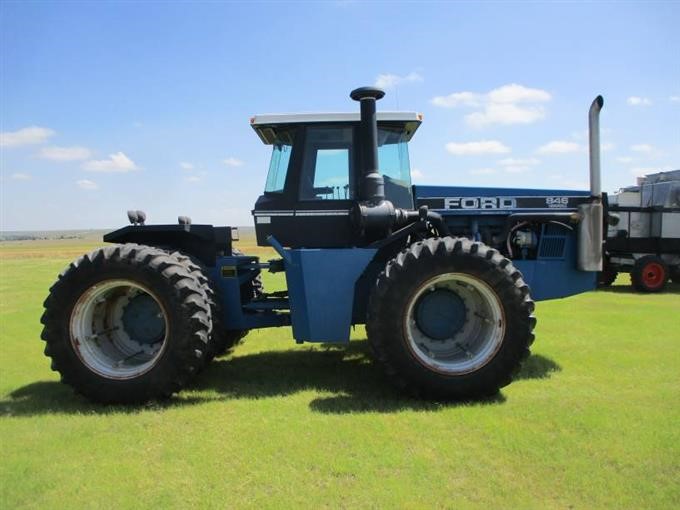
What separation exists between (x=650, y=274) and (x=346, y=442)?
39.8ft

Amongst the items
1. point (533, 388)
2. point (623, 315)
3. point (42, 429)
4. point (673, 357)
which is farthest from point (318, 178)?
point (623, 315)

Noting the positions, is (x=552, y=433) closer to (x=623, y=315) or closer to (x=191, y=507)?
(x=191, y=507)

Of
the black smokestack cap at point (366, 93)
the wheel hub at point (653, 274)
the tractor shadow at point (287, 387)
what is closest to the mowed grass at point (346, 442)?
the tractor shadow at point (287, 387)

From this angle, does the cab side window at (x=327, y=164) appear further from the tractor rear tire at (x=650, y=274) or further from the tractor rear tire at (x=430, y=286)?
the tractor rear tire at (x=650, y=274)

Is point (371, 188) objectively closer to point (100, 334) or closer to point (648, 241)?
point (100, 334)

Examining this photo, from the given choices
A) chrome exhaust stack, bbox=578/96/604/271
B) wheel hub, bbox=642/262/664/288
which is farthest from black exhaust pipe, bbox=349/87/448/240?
wheel hub, bbox=642/262/664/288

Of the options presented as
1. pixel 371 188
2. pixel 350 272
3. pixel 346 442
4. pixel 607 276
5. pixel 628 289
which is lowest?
pixel 628 289

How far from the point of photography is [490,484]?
332cm

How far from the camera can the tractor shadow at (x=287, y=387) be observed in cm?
480

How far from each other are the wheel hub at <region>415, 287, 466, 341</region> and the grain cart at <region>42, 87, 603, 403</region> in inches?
0.5

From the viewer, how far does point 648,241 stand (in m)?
13.8

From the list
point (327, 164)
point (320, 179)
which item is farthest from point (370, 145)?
point (320, 179)

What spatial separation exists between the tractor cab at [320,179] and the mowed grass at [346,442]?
0.73 meters

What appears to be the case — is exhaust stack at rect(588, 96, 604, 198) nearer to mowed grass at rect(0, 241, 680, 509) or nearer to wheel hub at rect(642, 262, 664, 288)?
mowed grass at rect(0, 241, 680, 509)
